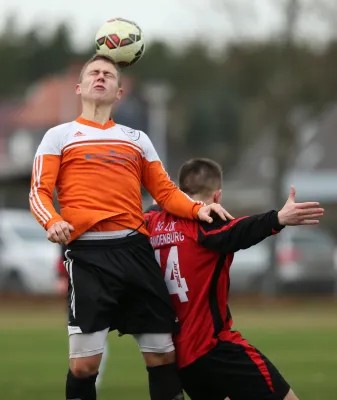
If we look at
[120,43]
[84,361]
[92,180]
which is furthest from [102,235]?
[120,43]

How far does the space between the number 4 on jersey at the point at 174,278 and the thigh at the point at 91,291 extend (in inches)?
12.5

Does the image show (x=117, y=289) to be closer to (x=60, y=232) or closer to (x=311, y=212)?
(x=60, y=232)

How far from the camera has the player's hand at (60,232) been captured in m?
6.21

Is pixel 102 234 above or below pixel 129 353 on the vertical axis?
above

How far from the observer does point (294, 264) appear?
89.8 feet

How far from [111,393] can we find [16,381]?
135cm

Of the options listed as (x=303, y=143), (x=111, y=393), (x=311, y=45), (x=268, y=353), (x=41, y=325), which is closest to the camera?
(x=111, y=393)

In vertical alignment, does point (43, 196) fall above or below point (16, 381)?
above

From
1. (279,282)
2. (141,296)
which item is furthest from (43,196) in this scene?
(279,282)

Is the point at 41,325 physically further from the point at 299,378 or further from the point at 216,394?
the point at 216,394

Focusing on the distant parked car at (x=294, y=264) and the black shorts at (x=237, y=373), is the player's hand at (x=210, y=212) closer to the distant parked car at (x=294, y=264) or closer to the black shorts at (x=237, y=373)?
the black shorts at (x=237, y=373)

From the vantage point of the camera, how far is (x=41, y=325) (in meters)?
19.2

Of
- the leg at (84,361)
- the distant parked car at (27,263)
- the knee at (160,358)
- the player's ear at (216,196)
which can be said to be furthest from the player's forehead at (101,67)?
the distant parked car at (27,263)

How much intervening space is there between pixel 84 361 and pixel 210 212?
1033 millimetres
